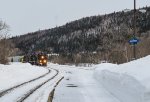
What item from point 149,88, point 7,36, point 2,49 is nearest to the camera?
point 149,88

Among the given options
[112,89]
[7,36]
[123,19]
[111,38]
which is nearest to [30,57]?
[7,36]

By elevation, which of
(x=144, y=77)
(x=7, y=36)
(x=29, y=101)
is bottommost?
(x=29, y=101)

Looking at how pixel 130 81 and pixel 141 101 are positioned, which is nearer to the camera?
pixel 141 101

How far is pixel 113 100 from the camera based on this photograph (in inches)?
624

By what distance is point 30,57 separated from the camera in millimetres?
89688

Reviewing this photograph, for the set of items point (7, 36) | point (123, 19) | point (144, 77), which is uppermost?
point (123, 19)

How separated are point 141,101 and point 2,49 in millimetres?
57342

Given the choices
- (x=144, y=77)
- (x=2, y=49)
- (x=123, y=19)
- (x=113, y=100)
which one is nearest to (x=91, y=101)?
(x=113, y=100)

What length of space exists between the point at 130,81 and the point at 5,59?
56582 mm

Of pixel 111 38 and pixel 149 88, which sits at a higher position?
pixel 111 38

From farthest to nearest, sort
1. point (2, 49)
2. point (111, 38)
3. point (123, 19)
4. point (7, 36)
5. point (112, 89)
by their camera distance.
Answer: point (123, 19), point (111, 38), point (7, 36), point (2, 49), point (112, 89)

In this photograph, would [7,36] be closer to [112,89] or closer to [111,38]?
[111,38]

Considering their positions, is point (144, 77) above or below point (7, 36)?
below

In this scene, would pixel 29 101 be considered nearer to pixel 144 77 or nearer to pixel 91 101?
pixel 91 101
